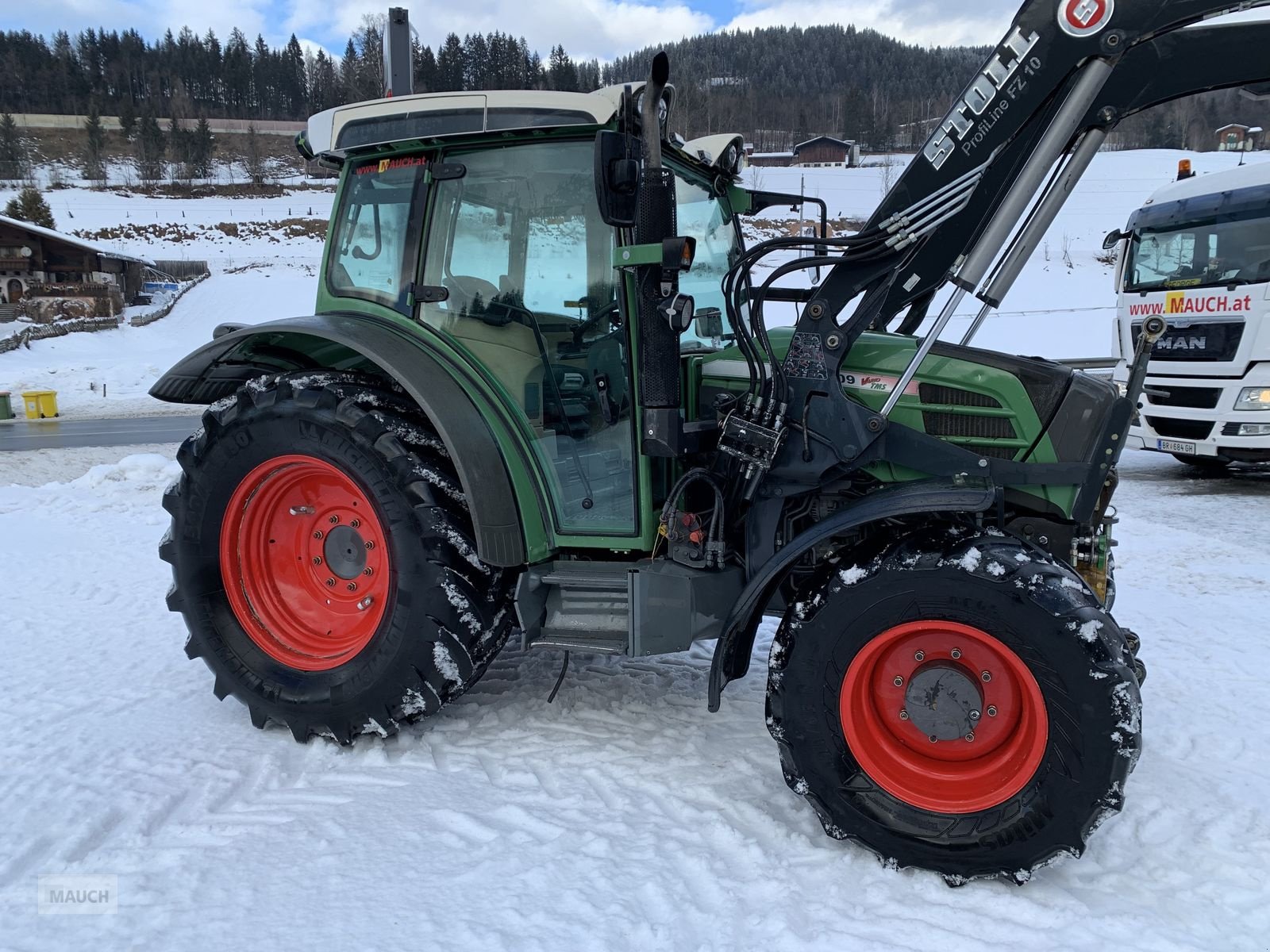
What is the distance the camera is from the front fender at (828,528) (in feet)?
8.53

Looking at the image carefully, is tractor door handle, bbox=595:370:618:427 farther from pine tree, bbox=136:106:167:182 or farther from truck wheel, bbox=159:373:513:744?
pine tree, bbox=136:106:167:182

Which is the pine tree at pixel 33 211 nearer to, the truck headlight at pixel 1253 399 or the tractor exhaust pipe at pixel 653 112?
the truck headlight at pixel 1253 399

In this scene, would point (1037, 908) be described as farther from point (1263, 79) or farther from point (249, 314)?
point (249, 314)

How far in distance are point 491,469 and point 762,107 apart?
87017 millimetres

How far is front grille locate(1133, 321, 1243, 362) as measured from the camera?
26.1 feet

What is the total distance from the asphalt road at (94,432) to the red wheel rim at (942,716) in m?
11.9

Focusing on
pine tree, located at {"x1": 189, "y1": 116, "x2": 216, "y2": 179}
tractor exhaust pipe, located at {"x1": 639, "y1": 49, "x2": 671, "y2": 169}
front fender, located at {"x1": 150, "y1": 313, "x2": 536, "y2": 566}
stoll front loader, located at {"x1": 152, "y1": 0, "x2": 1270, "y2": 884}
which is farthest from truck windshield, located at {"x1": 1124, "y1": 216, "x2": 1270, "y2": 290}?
pine tree, located at {"x1": 189, "y1": 116, "x2": 216, "y2": 179}

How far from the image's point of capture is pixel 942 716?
8.55 ft

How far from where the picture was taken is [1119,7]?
8.17 feet

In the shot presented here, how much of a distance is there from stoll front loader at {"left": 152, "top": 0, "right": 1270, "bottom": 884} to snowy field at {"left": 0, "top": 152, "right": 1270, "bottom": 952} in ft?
0.68

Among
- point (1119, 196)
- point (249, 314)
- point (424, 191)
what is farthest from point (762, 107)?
point (424, 191)

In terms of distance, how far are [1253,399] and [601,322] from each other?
24.2ft

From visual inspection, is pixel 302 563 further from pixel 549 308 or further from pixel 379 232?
pixel 549 308

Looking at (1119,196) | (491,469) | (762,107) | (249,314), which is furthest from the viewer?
(762,107)
